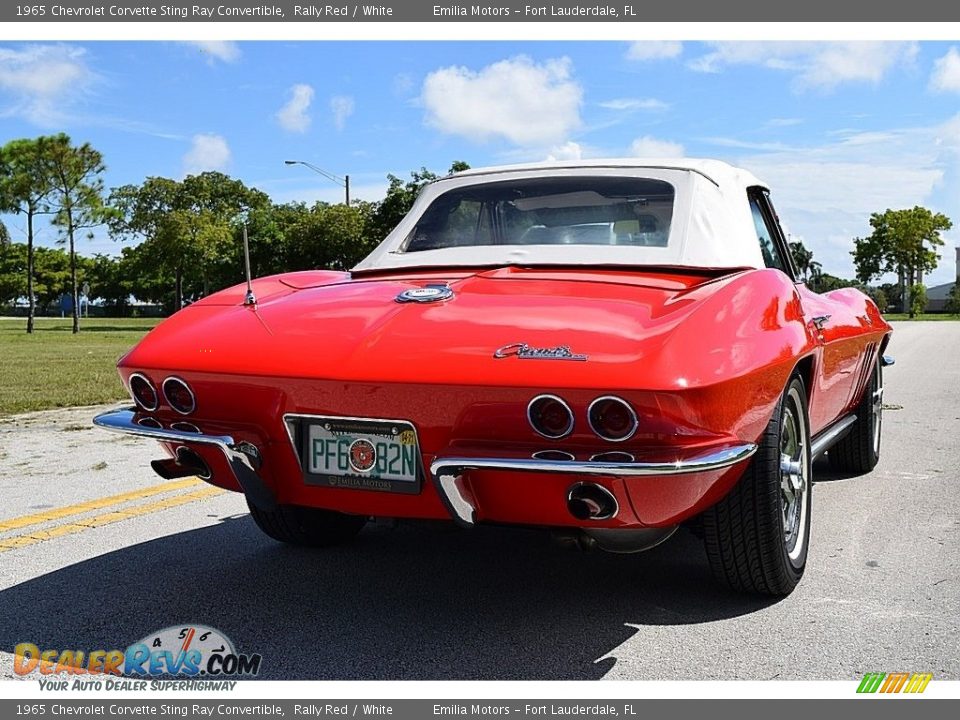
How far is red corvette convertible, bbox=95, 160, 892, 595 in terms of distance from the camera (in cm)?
275

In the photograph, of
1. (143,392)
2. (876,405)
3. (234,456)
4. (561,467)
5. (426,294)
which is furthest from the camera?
(876,405)

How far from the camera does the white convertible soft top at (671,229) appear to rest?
3541 mm

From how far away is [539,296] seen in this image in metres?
3.17

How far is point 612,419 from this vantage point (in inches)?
107

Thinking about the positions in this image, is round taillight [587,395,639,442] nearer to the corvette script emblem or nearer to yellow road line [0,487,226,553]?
the corvette script emblem

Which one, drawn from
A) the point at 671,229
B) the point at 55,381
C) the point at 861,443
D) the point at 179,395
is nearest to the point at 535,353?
the point at 671,229

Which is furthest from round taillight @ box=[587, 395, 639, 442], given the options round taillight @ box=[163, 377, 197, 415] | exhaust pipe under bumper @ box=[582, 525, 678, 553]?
round taillight @ box=[163, 377, 197, 415]

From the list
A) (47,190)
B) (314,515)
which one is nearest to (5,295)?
(47,190)

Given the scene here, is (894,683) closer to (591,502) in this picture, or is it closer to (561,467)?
(591,502)

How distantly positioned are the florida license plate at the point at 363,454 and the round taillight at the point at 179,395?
45 centimetres

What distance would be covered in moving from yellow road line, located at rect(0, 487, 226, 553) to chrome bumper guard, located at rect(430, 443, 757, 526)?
2.20 meters

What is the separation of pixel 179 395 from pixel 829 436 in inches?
109

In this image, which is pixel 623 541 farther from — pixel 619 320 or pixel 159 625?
pixel 159 625

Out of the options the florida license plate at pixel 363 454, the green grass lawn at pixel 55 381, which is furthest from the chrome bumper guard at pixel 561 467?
Answer: the green grass lawn at pixel 55 381
